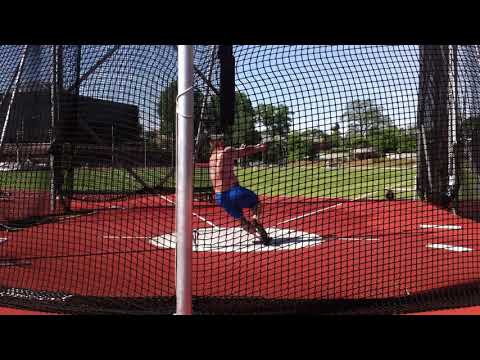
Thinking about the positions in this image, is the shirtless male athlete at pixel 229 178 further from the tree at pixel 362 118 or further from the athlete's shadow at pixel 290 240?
the tree at pixel 362 118

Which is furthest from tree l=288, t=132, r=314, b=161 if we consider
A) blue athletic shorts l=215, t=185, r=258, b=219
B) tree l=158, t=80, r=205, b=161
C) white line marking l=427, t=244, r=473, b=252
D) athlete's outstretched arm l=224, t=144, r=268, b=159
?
white line marking l=427, t=244, r=473, b=252

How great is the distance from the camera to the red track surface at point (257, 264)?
4.14 meters

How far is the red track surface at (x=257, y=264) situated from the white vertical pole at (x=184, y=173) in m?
1.13

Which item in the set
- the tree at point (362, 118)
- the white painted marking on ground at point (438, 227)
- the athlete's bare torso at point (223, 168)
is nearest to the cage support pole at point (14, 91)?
the athlete's bare torso at point (223, 168)

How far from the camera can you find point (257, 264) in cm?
501

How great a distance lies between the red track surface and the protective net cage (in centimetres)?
3

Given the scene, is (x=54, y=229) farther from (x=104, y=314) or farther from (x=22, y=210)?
(x=104, y=314)

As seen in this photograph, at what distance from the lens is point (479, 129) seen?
25.6 feet

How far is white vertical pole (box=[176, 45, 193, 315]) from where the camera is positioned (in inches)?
111

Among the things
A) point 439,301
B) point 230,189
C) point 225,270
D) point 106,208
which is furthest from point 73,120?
point 439,301

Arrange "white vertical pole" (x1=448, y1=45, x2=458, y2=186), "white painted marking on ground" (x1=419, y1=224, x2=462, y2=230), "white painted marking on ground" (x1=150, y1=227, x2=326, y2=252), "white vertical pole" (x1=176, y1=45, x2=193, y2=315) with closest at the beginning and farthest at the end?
1. "white vertical pole" (x1=176, y1=45, x2=193, y2=315)
2. "white painted marking on ground" (x1=150, y1=227, x2=326, y2=252)
3. "white vertical pole" (x1=448, y1=45, x2=458, y2=186)
4. "white painted marking on ground" (x1=419, y1=224, x2=462, y2=230)

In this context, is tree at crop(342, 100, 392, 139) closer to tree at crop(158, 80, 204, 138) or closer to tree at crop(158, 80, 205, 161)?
tree at crop(158, 80, 205, 161)

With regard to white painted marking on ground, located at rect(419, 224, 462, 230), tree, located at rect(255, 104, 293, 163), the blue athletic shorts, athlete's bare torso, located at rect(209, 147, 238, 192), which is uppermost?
tree, located at rect(255, 104, 293, 163)

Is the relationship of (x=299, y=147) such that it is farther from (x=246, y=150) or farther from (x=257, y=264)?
(x=257, y=264)
